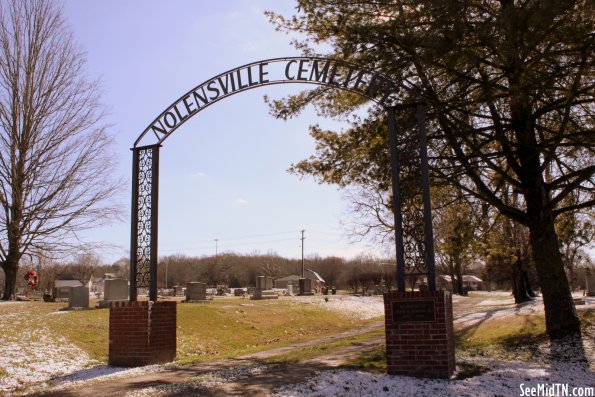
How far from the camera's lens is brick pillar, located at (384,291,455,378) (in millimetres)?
8086

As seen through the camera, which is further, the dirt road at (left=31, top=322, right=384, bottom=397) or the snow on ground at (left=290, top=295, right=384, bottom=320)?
the snow on ground at (left=290, top=295, right=384, bottom=320)

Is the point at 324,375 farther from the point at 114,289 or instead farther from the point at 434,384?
the point at 114,289

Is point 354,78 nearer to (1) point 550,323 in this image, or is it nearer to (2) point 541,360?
(2) point 541,360

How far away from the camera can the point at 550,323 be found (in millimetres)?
12227

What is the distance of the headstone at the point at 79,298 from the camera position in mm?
20375

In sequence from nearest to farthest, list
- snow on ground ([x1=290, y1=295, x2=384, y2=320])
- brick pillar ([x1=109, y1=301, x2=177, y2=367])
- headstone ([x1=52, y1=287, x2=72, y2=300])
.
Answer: brick pillar ([x1=109, y1=301, x2=177, y2=367])
snow on ground ([x1=290, y1=295, x2=384, y2=320])
headstone ([x1=52, y1=287, x2=72, y2=300])

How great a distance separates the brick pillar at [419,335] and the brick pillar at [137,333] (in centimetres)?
435

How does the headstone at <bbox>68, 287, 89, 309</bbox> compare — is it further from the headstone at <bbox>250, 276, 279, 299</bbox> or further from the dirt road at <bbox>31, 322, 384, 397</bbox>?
the headstone at <bbox>250, 276, 279, 299</bbox>

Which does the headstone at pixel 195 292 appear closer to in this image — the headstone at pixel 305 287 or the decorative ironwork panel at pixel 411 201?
the headstone at pixel 305 287

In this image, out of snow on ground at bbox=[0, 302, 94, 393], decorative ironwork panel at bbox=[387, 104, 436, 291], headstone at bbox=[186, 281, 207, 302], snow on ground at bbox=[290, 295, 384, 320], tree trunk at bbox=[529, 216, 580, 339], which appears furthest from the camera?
snow on ground at bbox=[290, 295, 384, 320]

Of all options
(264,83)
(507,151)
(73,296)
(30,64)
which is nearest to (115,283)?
(73,296)

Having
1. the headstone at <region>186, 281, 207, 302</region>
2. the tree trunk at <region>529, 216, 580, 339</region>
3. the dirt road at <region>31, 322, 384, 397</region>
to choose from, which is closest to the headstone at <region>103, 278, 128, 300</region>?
the headstone at <region>186, 281, 207, 302</region>

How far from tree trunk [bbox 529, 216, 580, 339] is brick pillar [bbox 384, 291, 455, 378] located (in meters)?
5.01

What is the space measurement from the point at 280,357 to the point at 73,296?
40.0ft
